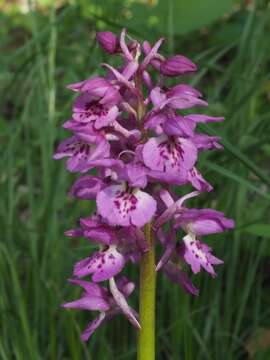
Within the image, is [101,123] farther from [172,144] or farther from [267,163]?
[267,163]

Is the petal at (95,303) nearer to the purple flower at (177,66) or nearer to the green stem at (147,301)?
the green stem at (147,301)

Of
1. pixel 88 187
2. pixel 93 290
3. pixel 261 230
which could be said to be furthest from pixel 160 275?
pixel 88 187

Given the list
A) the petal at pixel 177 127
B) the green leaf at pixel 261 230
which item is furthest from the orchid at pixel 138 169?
the green leaf at pixel 261 230

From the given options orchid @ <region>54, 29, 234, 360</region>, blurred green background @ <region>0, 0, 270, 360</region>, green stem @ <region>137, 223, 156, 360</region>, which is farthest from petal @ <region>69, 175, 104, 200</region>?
blurred green background @ <region>0, 0, 270, 360</region>

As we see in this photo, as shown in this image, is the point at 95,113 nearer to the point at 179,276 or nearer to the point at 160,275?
the point at 179,276

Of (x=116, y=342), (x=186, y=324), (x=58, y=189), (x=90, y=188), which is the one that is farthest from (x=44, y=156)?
(x=90, y=188)

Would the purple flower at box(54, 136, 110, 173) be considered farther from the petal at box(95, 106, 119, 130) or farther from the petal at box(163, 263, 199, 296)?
the petal at box(163, 263, 199, 296)

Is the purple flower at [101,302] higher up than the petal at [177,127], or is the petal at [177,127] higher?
the petal at [177,127]
